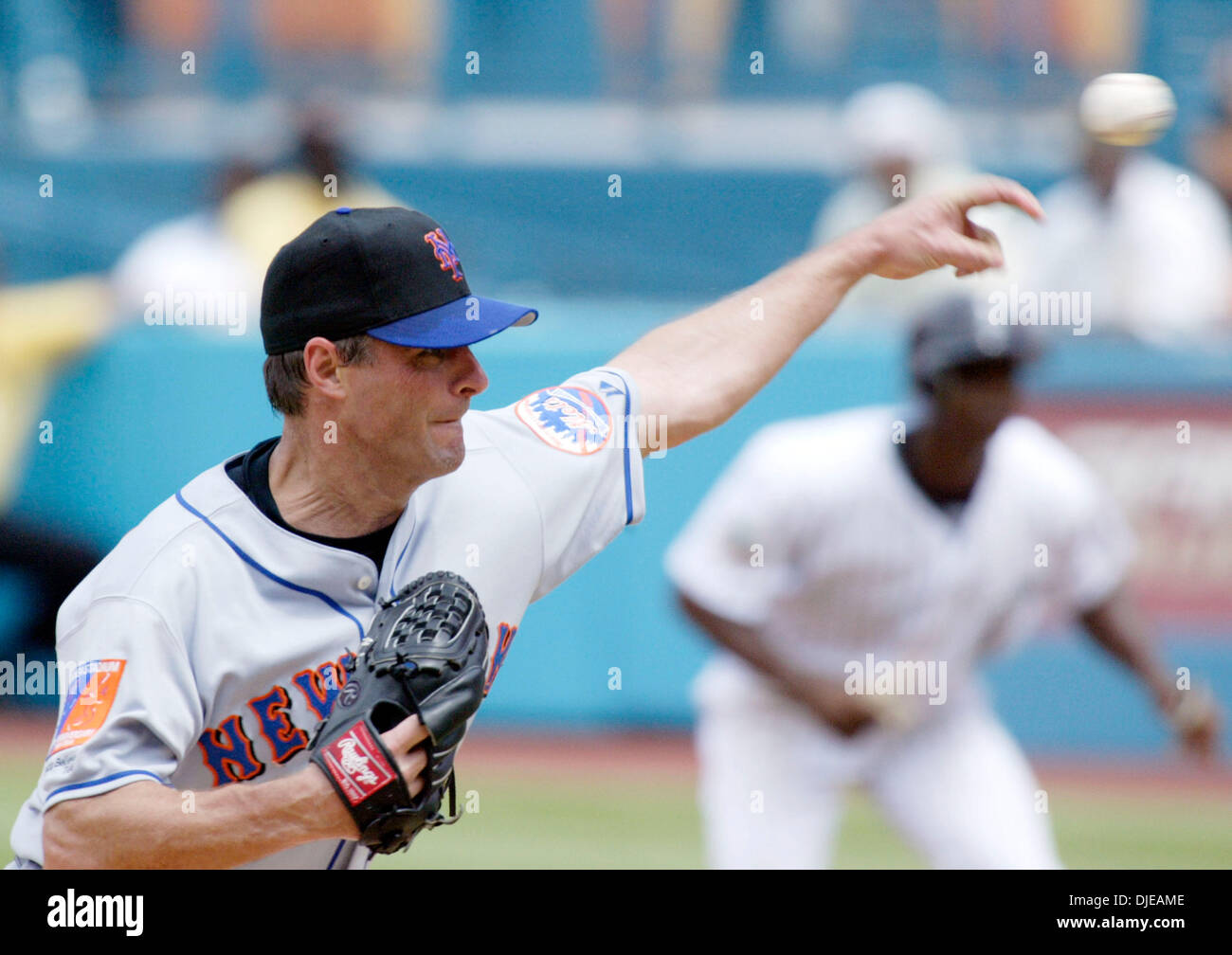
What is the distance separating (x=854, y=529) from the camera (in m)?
5.36

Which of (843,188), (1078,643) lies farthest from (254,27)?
(1078,643)

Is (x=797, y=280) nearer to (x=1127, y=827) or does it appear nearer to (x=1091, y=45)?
(x=1127, y=827)

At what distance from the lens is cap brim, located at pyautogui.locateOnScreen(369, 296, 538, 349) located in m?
3.03

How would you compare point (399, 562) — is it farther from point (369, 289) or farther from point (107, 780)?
point (107, 780)

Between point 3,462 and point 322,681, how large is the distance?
6.23 metres

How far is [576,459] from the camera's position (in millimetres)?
3461

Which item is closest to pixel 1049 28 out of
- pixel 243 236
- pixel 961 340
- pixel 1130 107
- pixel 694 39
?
pixel 694 39

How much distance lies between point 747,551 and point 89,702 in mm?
2812

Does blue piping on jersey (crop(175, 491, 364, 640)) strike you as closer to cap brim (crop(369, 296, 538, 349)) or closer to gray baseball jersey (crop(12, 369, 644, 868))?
gray baseball jersey (crop(12, 369, 644, 868))

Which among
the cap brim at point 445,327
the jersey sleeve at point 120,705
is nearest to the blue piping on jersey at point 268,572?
the jersey sleeve at point 120,705

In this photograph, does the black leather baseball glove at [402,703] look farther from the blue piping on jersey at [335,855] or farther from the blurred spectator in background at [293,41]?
the blurred spectator in background at [293,41]

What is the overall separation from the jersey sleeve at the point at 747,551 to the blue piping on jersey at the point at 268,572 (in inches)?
89.9

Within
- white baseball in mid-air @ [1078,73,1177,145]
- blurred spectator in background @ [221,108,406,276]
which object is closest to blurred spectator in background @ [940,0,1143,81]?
blurred spectator in background @ [221,108,406,276]

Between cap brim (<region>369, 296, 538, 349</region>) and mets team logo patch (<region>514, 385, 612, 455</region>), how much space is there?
416 millimetres
